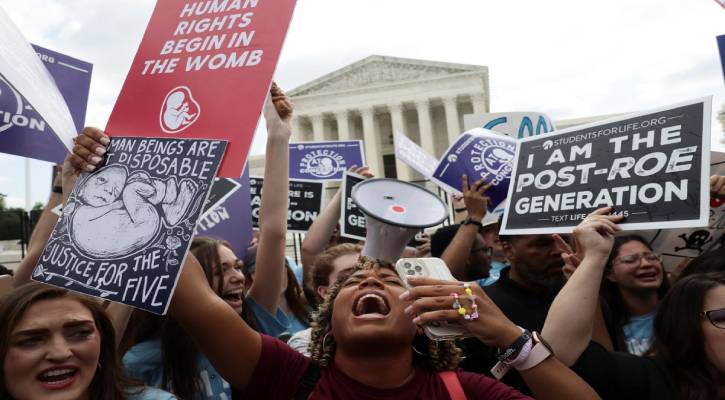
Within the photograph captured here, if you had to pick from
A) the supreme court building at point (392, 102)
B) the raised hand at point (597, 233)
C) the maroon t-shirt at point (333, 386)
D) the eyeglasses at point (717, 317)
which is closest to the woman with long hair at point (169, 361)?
the maroon t-shirt at point (333, 386)

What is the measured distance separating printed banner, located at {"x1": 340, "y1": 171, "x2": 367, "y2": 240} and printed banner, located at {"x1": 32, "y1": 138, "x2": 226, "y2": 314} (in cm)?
264

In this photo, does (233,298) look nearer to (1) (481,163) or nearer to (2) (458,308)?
(2) (458,308)

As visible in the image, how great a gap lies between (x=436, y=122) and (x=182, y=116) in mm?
47234

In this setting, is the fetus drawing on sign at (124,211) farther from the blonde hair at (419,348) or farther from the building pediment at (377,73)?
the building pediment at (377,73)

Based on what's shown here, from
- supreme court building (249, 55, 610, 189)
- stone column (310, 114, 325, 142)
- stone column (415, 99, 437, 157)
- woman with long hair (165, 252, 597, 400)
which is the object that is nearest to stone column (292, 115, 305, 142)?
supreme court building (249, 55, 610, 189)

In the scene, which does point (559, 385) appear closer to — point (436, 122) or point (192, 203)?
point (192, 203)

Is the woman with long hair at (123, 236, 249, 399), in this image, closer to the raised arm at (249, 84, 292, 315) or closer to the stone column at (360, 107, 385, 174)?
the raised arm at (249, 84, 292, 315)

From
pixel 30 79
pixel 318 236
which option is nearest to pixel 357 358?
pixel 30 79

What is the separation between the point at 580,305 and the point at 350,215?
9.45 ft

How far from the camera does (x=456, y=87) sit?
148 ft

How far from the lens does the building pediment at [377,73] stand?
4562 centimetres

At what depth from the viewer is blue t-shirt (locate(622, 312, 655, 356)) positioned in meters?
2.92

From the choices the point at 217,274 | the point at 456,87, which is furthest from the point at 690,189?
the point at 456,87

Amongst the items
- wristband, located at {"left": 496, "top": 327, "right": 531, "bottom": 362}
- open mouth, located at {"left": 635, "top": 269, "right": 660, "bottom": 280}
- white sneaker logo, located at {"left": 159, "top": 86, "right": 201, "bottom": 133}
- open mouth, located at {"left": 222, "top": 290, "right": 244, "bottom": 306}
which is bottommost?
wristband, located at {"left": 496, "top": 327, "right": 531, "bottom": 362}
